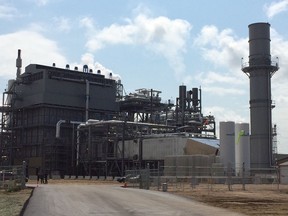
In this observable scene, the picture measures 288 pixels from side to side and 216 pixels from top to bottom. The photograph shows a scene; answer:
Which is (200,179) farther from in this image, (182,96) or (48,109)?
(182,96)

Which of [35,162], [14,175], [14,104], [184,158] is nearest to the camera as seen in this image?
[14,175]

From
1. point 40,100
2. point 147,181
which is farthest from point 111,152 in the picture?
point 147,181

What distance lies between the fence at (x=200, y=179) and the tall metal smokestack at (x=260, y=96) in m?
3.41

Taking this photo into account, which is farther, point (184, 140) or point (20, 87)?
point (20, 87)

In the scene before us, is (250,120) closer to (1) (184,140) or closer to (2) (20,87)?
(1) (184,140)

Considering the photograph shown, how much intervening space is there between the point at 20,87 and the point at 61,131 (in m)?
14.8

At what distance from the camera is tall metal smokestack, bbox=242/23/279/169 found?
6253cm

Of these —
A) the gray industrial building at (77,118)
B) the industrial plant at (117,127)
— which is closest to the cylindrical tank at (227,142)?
the industrial plant at (117,127)

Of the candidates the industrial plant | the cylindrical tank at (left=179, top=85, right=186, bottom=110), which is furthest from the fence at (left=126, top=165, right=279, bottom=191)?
the cylindrical tank at (left=179, top=85, right=186, bottom=110)

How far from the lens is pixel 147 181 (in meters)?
41.1

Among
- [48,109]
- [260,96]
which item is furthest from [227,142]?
[48,109]

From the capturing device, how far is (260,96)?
6262 cm

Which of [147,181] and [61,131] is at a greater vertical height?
[61,131]

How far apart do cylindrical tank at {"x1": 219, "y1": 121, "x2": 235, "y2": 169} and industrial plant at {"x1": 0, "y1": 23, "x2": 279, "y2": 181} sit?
12 cm
